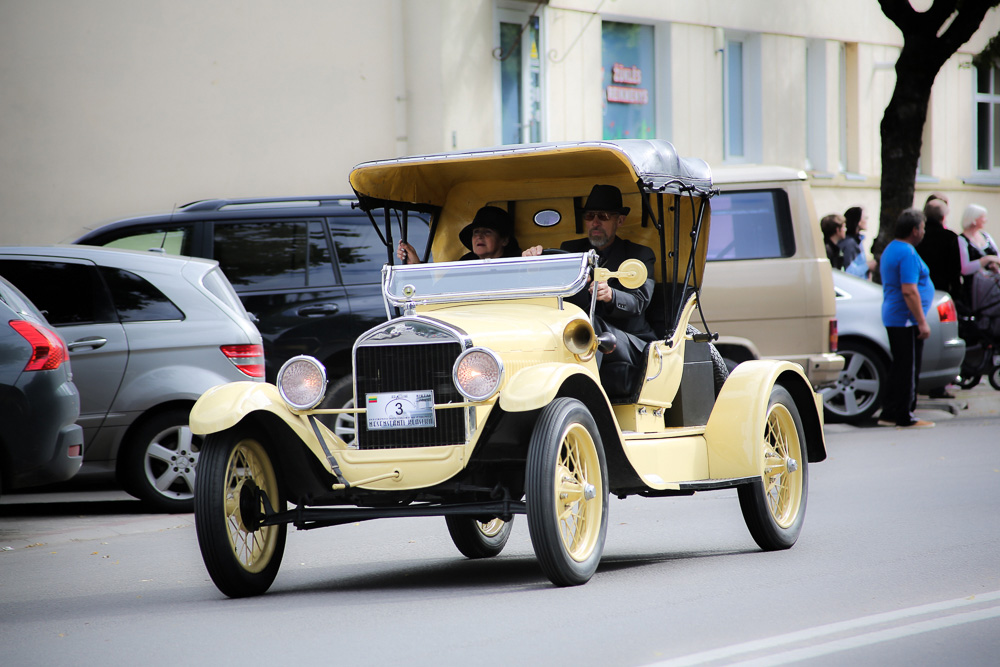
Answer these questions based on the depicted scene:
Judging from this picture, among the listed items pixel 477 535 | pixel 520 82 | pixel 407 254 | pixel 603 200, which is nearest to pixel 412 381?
pixel 477 535

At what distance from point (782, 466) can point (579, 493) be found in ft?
6.52

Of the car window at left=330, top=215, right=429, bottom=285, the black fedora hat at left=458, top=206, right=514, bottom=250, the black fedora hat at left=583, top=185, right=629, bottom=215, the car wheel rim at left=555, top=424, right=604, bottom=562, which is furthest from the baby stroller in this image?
the car wheel rim at left=555, top=424, right=604, bottom=562

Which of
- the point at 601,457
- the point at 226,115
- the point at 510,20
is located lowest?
the point at 601,457

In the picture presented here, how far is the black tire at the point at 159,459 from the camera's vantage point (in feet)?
33.5

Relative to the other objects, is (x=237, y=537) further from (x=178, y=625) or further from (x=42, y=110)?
(x=42, y=110)

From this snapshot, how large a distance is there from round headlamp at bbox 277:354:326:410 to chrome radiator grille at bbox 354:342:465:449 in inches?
7.0

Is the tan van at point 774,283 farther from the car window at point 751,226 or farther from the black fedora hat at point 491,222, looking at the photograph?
the black fedora hat at point 491,222

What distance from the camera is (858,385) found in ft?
49.0

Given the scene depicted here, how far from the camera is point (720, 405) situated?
7.67 metres

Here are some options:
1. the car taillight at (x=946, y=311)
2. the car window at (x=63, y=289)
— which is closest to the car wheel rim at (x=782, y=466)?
the car window at (x=63, y=289)

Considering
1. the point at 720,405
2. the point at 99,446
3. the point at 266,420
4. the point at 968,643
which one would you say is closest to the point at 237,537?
the point at 266,420

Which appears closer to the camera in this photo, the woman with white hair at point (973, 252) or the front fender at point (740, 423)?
the front fender at point (740, 423)

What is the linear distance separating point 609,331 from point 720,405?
0.78 metres

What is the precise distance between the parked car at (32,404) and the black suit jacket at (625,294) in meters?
3.13
